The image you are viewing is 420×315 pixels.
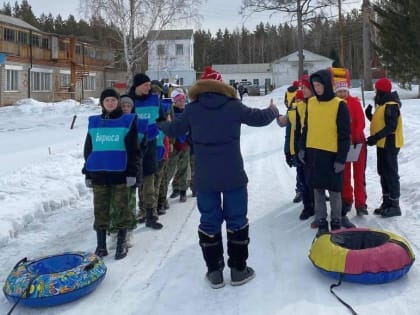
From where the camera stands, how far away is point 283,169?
10.2 meters

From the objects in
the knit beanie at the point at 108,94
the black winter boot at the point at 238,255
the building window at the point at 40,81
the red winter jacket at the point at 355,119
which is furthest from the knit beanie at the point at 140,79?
the building window at the point at 40,81

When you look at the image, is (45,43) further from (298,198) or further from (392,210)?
(392,210)

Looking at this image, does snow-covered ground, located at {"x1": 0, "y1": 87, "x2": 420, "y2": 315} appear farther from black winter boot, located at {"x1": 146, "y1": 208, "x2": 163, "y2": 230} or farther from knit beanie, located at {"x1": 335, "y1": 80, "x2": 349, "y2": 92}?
knit beanie, located at {"x1": 335, "y1": 80, "x2": 349, "y2": 92}

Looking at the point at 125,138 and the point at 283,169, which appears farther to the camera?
the point at 283,169

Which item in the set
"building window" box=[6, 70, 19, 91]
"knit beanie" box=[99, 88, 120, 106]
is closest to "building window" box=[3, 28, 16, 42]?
"building window" box=[6, 70, 19, 91]

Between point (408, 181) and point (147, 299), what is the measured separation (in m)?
5.36

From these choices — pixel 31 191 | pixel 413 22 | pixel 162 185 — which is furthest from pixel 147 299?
pixel 413 22

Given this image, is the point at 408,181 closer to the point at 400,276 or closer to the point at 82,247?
the point at 400,276

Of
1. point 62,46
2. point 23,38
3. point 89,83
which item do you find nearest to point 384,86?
point 23,38

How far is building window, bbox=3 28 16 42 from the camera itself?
117 ft

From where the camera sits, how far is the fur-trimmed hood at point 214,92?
4.30 meters

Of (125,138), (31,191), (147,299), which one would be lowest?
(147,299)

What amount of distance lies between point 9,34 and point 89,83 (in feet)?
40.7

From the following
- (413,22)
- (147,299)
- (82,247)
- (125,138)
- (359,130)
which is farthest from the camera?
(413,22)
